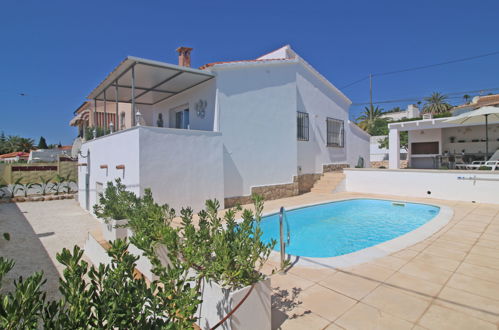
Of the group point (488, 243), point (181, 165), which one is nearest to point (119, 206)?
point (181, 165)

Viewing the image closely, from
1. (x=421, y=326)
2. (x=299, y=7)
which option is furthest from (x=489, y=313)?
(x=299, y=7)

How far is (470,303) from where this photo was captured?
3.74m

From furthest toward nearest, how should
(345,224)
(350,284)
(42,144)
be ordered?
(42,144) → (345,224) → (350,284)

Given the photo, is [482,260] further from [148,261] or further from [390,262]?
[148,261]

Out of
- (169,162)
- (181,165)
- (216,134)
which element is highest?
(216,134)

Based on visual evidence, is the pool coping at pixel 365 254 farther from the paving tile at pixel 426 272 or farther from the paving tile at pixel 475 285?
the paving tile at pixel 475 285

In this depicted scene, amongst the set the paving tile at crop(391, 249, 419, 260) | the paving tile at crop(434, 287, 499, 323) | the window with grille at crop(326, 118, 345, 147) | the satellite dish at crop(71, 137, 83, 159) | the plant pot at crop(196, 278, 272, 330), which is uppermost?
the window with grille at crop(326, 118, 345, 147)

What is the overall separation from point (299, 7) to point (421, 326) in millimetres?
18267

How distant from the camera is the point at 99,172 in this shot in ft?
41.1

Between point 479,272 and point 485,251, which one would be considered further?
point 485,251

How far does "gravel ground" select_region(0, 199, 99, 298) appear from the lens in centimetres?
620

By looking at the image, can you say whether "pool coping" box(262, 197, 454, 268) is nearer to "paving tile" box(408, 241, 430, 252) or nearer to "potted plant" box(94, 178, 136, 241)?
"paving tile" box(408, 241, 430, 252)

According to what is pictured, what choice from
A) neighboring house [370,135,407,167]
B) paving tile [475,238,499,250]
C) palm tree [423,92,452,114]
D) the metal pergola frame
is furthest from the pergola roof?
palm tree [423,92,452,114]

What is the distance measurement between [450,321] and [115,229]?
628 cm
